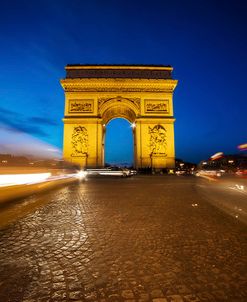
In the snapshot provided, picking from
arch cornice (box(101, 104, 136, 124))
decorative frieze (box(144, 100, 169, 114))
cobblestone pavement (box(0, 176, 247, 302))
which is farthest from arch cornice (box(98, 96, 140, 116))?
cobblestone pavement (box(0, 176, 247, 302))

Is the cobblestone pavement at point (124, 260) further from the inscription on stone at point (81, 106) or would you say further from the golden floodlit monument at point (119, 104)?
the inscription on stone at point (81, 106)

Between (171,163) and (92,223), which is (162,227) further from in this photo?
(171,163)

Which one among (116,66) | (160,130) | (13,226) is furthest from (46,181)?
(116,66)

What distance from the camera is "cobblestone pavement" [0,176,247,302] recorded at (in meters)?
1.87

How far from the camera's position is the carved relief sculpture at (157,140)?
2672 centimetres

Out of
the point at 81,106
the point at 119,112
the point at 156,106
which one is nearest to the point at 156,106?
the point at 156,106

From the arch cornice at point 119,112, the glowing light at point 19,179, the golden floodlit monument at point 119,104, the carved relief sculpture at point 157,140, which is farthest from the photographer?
the arch cornice at point 119,112

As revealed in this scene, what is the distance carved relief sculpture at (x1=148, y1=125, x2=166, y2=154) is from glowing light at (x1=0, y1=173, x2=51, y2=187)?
55.5ft

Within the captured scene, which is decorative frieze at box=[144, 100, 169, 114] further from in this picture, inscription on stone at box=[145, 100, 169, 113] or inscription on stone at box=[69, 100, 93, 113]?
inscription on stone at box=[69, 100, 93, 113]

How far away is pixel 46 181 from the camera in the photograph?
37.1 feet

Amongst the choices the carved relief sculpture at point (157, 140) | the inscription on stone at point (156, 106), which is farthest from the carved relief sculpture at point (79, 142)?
the inscription on stone at point (156, 106)

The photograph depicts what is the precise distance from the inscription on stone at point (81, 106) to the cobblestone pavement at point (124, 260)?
23650mm

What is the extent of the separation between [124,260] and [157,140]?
80.9ft

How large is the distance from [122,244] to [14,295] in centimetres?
148
